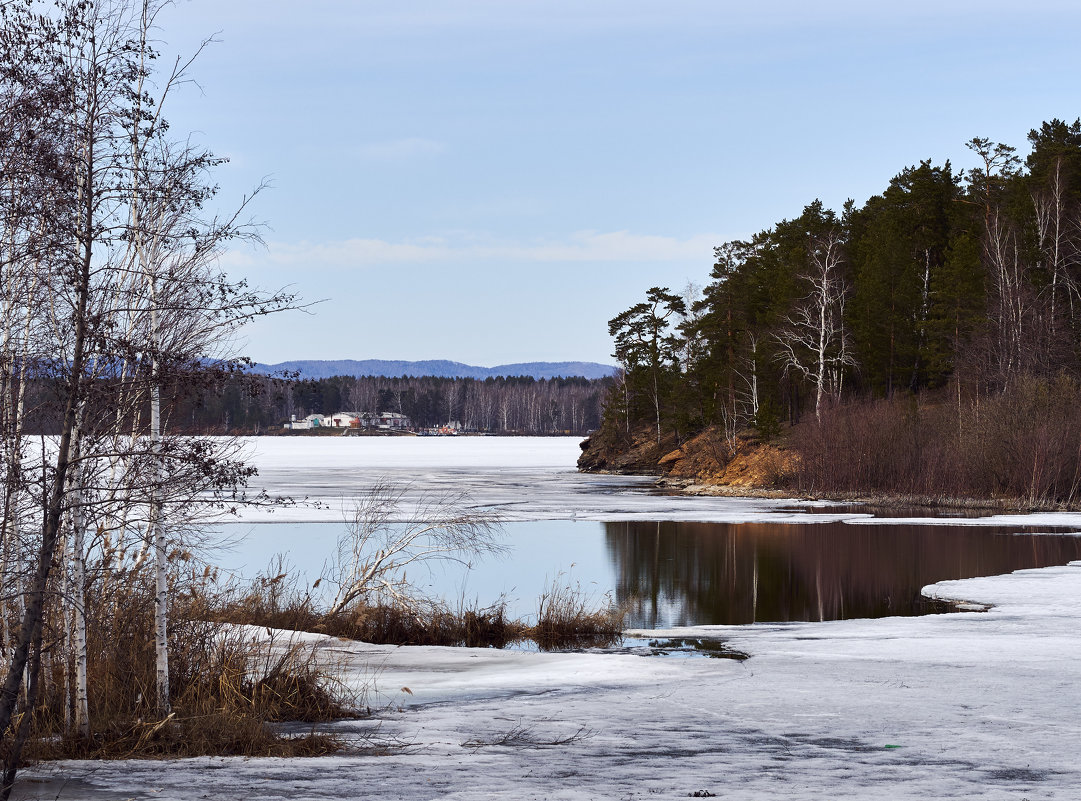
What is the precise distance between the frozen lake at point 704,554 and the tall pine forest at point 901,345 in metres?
5.56

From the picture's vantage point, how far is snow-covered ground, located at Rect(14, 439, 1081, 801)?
7.97 meters

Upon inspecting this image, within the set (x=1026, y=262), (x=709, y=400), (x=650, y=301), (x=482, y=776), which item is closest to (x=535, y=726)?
(x=482, y=776)

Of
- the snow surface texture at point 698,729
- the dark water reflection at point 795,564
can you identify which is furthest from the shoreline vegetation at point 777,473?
the snow surface texture at point 698,729

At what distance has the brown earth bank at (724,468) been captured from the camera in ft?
141

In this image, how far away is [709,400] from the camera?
233 feet

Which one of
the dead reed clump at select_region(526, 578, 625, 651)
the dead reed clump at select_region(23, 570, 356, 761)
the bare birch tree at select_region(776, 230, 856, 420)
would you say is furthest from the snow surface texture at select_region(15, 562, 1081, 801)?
the bare birch tree at select_region(776, 230, 856, 420)

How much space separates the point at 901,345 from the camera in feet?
200

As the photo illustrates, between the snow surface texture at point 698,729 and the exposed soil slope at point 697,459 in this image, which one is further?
the exposed soil slope at point 697,459

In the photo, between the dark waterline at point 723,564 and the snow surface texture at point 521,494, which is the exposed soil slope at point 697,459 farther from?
the dark waterline at point 723,564

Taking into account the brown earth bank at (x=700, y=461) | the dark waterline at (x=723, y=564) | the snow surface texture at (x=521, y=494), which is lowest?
the dark waterline at (x=723, y=564)

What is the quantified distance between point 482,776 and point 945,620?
11578 mm

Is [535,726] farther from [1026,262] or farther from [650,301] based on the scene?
[650,301]

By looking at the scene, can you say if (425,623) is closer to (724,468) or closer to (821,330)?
(821,330)

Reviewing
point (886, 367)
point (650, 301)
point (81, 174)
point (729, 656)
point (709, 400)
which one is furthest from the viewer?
point (650, 301)
